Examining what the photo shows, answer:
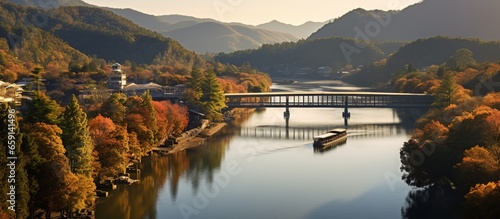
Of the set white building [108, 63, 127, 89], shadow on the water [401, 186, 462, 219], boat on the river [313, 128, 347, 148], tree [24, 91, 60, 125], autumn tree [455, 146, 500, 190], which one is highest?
white building [108, 63, 127, 89]

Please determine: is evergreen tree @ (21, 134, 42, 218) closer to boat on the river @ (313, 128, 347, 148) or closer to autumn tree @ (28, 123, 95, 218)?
autumn tree @ (28, 123, 95, 218)

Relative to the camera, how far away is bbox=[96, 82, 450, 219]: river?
24.8 m

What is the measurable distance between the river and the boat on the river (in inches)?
23.6

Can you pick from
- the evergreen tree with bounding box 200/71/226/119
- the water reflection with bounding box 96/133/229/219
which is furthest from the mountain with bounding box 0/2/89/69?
the water reflection with bounding box 96/133/229/219

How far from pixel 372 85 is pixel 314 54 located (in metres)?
47.7

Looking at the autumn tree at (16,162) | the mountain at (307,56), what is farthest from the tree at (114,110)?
the mountain at (307,56)

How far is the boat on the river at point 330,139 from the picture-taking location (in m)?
39.3

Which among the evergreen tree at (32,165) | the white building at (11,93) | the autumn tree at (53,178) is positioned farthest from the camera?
the white building at (11,93)

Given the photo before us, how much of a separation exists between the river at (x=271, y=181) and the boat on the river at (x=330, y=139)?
60 centimetres

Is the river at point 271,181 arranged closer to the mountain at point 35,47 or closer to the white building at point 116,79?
the white building at point 116,79

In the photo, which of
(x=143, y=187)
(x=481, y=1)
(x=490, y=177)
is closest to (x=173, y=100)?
(x=143, y=187)

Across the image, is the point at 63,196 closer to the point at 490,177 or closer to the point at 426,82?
the point at 490,177

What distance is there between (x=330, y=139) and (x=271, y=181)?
11.8 metres

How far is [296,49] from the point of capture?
508 feet
